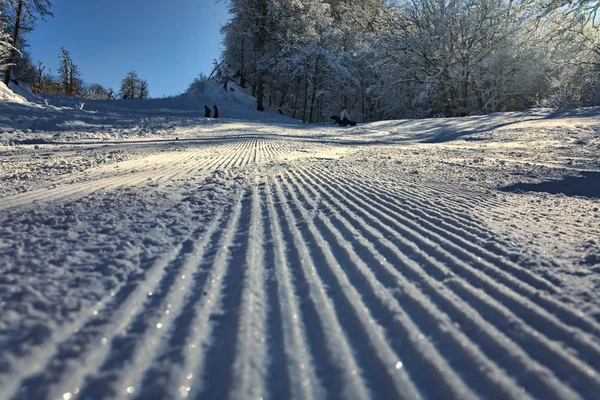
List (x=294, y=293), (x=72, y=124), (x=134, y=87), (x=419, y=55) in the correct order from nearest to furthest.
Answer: (x=294, y=293) < (x=72, y=124) < (x=419, y=55) < (x=134, y=87)

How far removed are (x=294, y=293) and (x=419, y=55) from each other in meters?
23.5

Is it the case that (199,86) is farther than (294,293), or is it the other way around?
(199,86)

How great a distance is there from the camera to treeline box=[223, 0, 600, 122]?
53.0 ft

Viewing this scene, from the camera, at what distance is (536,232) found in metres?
2.12

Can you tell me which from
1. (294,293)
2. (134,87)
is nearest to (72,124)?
(294,293)

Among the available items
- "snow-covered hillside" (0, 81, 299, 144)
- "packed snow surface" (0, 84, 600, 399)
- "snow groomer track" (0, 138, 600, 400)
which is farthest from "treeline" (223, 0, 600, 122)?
"snow groomer track" (0, 138, 600, 400)

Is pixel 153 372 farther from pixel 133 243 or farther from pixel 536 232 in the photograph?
pixel 536 232

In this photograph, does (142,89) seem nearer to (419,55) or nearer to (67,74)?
(67,74)

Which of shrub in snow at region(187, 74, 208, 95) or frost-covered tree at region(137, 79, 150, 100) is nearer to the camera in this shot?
shrub in snow at region(187, 74, 208, 95)

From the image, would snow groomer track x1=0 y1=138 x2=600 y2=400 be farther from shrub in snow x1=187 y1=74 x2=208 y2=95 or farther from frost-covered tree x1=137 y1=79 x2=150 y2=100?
frost-covered tree x1=137 y1=79 x2=150 y2=100

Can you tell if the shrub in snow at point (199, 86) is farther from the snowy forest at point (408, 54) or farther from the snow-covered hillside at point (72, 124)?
the snow-covered hillside at point (72, 124)

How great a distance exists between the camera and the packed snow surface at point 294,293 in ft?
3.30

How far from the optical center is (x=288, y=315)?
4.25 ft

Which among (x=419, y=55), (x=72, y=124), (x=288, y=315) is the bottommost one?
(x=288, y=315)
